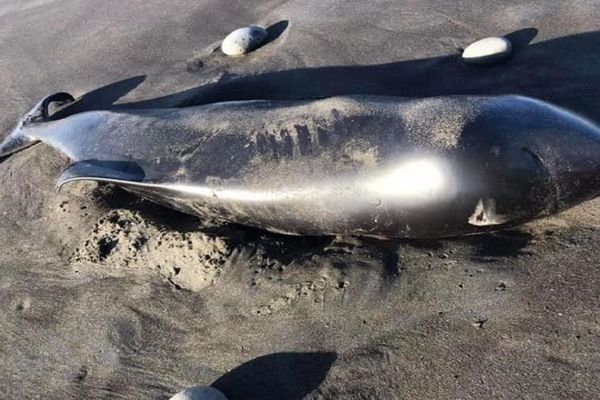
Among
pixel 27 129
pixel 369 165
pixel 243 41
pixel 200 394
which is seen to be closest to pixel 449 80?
pixel 369 165

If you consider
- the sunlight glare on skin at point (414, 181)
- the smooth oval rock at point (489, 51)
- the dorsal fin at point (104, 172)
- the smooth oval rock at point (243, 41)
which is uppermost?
the dorsal fin at point (104, 172)

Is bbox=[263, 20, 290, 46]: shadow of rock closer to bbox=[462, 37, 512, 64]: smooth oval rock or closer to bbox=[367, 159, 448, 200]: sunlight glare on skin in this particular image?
bbox=[462, 37, 512, 64]: smooth oval rock

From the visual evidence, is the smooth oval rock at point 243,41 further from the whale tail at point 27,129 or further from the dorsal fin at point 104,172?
the dorsal fin at point 104,172

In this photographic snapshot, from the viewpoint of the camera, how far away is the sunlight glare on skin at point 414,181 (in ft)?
11.5

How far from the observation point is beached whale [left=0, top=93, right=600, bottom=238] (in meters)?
3.45

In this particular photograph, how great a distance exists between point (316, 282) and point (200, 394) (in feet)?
3.10

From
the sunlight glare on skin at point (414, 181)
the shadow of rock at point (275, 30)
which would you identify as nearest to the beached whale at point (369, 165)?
the sunlight glare on skin at point (414, 181)

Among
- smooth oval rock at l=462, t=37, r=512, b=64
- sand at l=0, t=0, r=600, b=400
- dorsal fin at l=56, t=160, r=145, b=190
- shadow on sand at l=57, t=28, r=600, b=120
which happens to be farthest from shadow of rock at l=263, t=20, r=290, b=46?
dorsal fin at l=56, t=160, r=145, b=190

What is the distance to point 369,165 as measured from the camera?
3633mm

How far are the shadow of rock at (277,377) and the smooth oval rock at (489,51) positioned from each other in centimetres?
290

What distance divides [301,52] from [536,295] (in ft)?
10.7

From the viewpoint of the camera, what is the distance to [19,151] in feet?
17.8

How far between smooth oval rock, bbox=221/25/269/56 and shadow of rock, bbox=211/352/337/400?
335 centimetres

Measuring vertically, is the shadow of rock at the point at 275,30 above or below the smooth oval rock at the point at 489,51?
above
